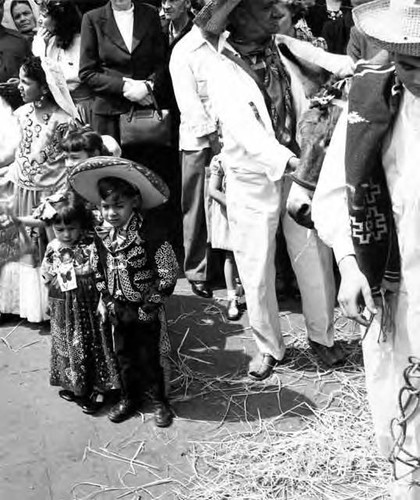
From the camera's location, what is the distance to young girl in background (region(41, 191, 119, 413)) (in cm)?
433

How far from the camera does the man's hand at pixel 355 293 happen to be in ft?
8.59

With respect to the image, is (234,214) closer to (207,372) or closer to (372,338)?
(207,372)

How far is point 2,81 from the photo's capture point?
6266mm

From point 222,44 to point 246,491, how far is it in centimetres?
220

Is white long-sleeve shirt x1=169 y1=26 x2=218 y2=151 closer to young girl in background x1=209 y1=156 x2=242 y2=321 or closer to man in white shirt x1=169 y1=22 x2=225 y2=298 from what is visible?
man in white shirt x1=169 y1=22 x2=225 y2=298

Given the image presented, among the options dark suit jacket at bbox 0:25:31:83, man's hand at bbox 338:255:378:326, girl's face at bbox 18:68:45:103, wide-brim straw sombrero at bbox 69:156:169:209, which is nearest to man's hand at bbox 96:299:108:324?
wide-brim straw sombrero at bbox 69:156:169:209

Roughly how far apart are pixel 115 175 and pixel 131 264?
0.45 m

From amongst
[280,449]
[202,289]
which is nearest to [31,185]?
[202,289]

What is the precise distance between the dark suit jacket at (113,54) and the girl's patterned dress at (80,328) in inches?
68.2

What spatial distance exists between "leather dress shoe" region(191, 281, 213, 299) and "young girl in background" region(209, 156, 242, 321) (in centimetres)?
28

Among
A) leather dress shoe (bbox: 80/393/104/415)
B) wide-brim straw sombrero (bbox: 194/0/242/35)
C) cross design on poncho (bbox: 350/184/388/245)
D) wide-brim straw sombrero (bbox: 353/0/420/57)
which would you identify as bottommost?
leather dress shoe (bbox: 80/393/104/415)

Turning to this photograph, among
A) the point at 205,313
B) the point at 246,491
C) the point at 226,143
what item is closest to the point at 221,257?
the point at 205,313

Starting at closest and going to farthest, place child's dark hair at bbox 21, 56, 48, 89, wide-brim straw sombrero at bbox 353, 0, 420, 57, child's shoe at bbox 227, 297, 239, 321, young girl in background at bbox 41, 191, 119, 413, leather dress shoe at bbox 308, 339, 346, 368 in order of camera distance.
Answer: wide-brim straw sombrero at bbox 353, 0, 420, 57
young girl in background at bbox 41, 191, 119, 413
leather dress shoe at bbox 308, 339, 346, 368
child's dark hair at bbox 21, 56, 48, 89
child's shoe at bbox 227, 297, 239, 321

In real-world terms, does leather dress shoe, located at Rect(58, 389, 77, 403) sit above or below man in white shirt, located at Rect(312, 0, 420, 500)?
below
